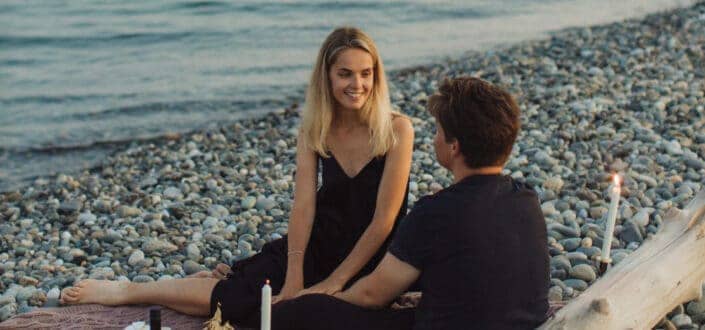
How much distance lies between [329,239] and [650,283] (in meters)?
1.66

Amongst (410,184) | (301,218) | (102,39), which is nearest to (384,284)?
(301,218)

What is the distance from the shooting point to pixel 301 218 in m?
5.04

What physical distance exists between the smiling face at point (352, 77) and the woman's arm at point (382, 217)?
1.04 ft

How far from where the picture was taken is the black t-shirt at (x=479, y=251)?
3.61m

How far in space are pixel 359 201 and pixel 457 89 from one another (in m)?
1.56

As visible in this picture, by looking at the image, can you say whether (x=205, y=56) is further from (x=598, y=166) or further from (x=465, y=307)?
(x=465, y=307)

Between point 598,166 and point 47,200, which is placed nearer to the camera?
point 598,166

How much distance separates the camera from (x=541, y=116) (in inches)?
379

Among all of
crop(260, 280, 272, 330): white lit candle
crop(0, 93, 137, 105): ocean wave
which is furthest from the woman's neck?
crop(0, 93, 137, 105): ocean wave

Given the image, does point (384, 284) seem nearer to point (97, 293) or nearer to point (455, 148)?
point (455, 148)

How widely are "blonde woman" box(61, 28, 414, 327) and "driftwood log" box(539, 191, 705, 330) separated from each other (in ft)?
3.68

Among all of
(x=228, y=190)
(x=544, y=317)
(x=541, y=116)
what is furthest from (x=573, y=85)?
(x=544, y=317)

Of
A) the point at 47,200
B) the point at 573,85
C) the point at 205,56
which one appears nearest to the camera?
the point at 47,200

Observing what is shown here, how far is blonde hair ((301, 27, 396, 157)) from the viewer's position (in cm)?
484
